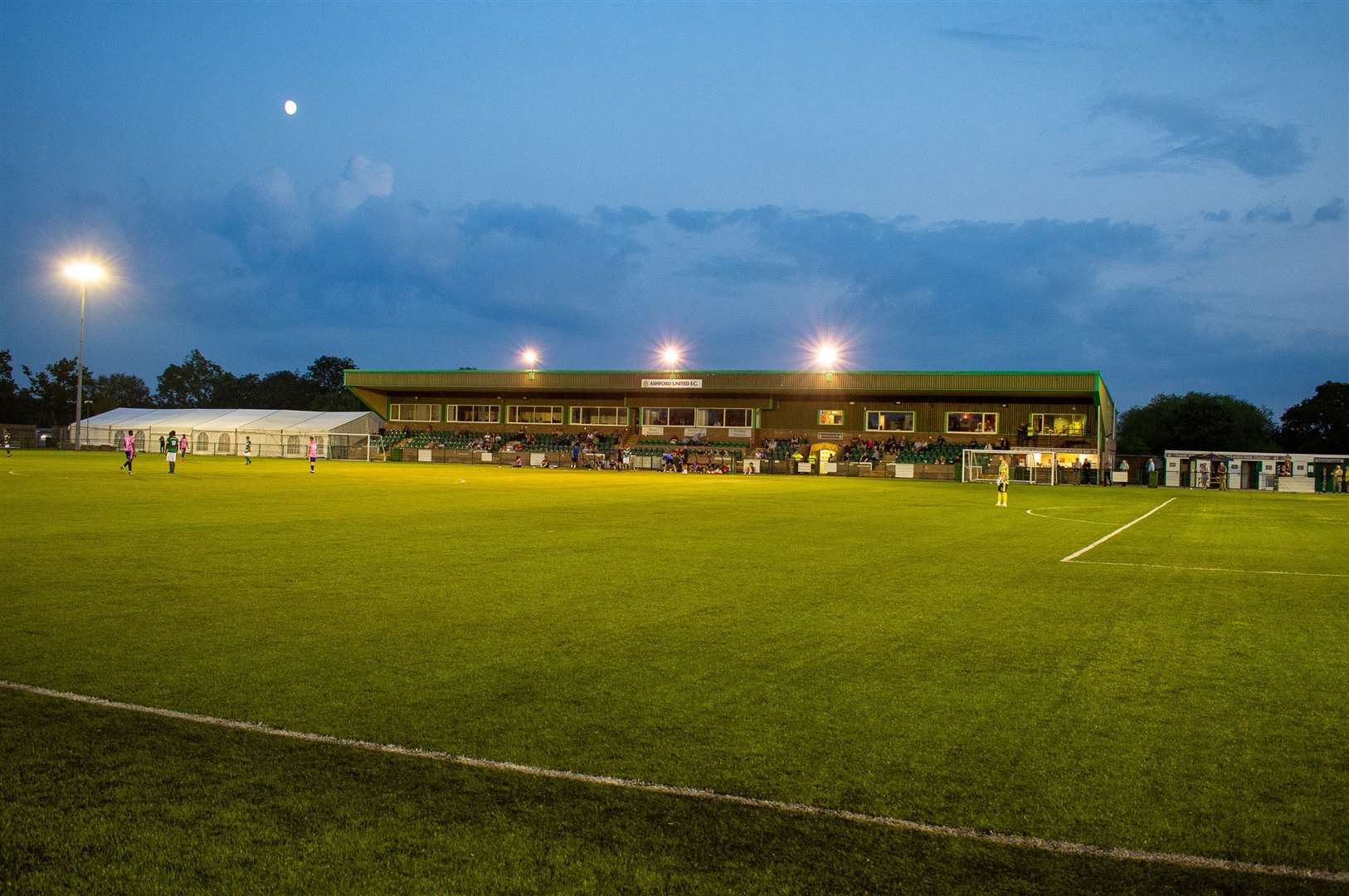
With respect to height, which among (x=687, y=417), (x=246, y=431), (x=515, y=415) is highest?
(x=515, y=415)

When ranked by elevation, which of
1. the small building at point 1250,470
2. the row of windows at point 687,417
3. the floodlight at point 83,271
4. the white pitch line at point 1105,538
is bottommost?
the white pitch line at point 1105,538

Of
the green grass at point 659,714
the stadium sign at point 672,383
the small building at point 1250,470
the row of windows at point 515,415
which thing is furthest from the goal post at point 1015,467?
the green grass at point 659,714

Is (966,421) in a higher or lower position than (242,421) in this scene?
higher

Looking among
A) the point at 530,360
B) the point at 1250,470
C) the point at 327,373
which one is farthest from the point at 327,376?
the point at 1250,470

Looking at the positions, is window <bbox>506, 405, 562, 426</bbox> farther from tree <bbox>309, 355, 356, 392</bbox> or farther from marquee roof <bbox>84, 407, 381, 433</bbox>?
tree <bbox>309, 355, 356, 392</bbox>

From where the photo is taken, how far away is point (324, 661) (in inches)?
288

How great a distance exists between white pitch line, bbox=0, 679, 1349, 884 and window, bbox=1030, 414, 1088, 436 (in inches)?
2612

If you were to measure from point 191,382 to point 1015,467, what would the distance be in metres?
143

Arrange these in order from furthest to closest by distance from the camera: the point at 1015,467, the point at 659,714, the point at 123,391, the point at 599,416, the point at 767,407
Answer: the point at 123,391 < the point at 599,416 < the point at 767,407 < the point at 1015,467 < the point at 659,714

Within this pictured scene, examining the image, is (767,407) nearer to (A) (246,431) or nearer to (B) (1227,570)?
(A) (246,431)

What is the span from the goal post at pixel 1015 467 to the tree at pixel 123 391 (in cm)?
14800

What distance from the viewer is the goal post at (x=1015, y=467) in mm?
57969

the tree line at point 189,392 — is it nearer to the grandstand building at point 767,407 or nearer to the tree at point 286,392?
the tree at point 286,392

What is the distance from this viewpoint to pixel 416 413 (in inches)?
3393
